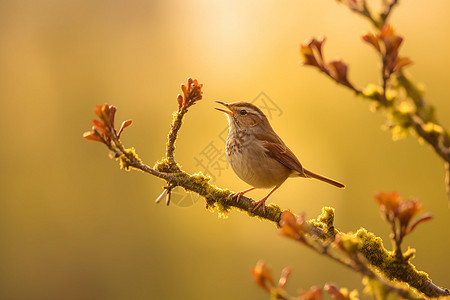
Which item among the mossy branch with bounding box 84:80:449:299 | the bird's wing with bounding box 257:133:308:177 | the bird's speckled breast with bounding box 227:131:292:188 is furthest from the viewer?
the bird's wing with bounding box 257:133:308:177

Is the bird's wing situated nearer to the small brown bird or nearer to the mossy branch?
the small brown bird

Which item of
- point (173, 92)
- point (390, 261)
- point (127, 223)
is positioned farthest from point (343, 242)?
point (173, 92)

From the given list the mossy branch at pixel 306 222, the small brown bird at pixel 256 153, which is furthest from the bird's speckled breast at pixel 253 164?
the mossy branch at pixel 306 222

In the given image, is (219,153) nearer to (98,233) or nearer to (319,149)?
(319,149)

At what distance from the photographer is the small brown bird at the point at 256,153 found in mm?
5027

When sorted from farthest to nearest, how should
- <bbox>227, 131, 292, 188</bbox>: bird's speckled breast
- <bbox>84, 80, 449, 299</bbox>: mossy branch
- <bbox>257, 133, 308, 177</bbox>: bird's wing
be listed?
<bbox>257, 133, 308, 177</bbox>: bird's wing
<bbox>227, 131, 292, 188</bbox>: bird's speckled breast
<bbox>84, 80, 449, 299</bbox>: mossy branch

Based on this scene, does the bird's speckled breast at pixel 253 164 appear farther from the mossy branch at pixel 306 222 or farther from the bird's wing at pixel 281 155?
the mossy branch at pixel 306 222

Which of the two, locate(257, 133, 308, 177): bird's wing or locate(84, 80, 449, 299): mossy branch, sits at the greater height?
locate(257, 133, 308, 177): bird's wing

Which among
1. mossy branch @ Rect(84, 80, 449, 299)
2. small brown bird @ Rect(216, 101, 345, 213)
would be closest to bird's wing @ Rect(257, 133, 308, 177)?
small brown bird @ Rect(216, 101, 345, 213)

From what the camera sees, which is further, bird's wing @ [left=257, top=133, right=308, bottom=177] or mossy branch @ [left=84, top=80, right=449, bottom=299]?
bird's wing @ [left=257, top=133, right=308, bottom=177]

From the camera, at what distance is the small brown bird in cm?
503

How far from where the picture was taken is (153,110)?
18938 millimetres

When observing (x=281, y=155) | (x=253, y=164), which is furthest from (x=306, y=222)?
→ (x=281, y=155)

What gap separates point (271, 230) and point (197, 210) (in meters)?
3.55
